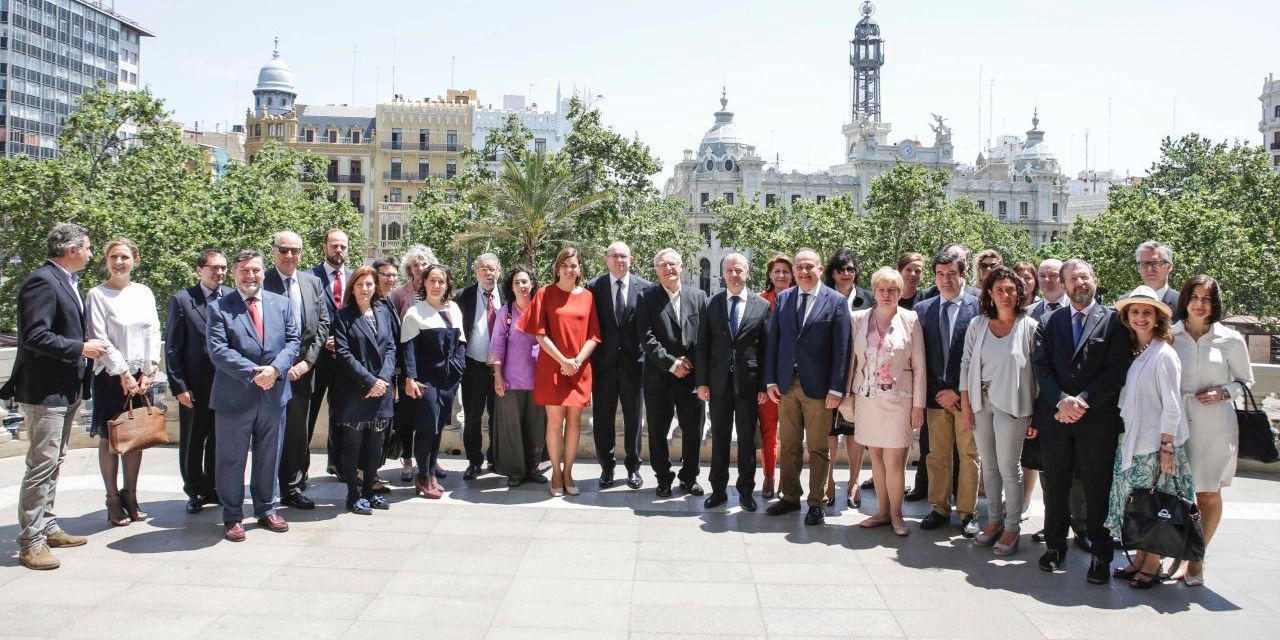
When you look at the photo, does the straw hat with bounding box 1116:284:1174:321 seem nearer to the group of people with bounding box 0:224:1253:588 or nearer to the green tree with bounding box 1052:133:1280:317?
the group of people with bounding box 0:224:1253:588

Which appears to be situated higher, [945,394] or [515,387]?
[945,394]

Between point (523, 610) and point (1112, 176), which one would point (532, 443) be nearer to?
point (523, 610)

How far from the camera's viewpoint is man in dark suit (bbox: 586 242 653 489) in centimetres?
750

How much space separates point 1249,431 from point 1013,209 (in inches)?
3577

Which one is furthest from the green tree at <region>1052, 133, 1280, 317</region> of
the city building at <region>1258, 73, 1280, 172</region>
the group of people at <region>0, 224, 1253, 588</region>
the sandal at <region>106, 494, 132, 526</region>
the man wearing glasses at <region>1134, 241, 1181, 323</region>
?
the city building at <region>1258, 73, 1280, 172</region>

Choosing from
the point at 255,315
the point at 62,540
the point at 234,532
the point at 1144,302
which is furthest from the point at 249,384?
the point at 1144,302

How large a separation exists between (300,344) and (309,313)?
10.7 inches

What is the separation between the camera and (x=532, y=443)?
7.91 m

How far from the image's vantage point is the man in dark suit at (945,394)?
643 centimetres

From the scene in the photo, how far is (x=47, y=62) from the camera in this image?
79.3 m

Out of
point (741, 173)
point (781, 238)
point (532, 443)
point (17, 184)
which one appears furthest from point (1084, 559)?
point (741, 173)

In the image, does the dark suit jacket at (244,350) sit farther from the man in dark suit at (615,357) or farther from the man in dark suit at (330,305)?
the man in dark suit at (615,357)

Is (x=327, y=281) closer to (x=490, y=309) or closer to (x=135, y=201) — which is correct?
(x=490, y=309)

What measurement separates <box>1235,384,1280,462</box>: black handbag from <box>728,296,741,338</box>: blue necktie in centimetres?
327
